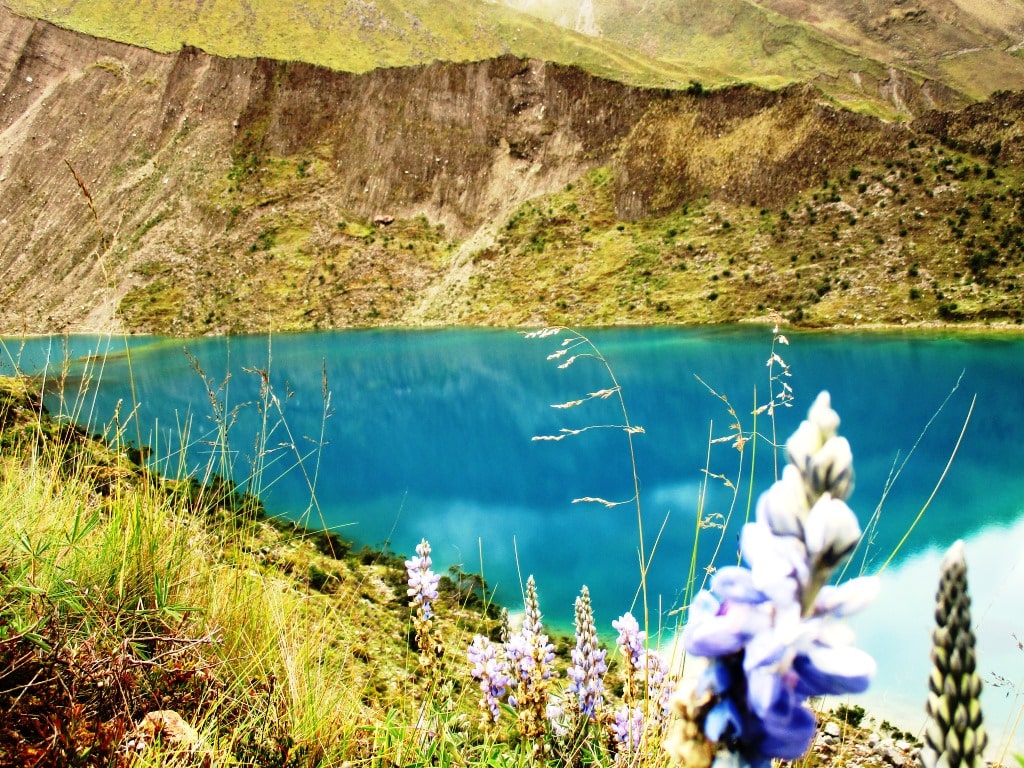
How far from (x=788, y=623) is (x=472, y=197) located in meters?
56.8

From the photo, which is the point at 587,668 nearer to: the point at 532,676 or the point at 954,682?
the point at 532,676

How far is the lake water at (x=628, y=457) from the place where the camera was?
7.18 m

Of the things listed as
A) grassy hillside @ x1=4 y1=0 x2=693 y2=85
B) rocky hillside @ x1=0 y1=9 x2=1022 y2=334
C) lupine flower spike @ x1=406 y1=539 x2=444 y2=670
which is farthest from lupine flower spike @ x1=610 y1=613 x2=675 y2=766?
grassy hillside @ x1=4 y1=0 x2=693 y2=85

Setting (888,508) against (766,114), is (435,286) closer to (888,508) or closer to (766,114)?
(766,114)

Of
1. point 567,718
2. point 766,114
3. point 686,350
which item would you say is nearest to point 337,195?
point 766,114

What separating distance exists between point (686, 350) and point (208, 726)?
28200 mm

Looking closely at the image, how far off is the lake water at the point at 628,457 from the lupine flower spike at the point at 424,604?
46cm

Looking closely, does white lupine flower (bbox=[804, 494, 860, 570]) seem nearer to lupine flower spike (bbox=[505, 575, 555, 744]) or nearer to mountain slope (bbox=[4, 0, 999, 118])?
lupine flower spike (bbox=[505, 575, 555, 744])

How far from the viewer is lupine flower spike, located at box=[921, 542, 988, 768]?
59 centimetres

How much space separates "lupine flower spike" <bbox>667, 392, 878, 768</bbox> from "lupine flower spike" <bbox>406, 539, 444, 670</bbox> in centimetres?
181

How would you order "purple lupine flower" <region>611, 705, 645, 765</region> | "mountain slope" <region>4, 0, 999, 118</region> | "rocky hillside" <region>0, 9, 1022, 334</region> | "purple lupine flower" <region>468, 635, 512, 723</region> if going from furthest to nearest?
"mountain slope" <region>4, 0, 999, 118</region>, "rocky hillside" <region>0, 9, 1022, 334</region>, "purple lupine flower" <region>468, 635, 512, 723</region>, "purple lupine flower" <region>611, 705, 645, 765</region>

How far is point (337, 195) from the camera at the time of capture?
190 feet

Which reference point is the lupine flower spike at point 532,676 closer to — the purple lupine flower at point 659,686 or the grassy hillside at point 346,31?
the purple lupine flower at point 659,686

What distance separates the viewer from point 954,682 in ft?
1.99
